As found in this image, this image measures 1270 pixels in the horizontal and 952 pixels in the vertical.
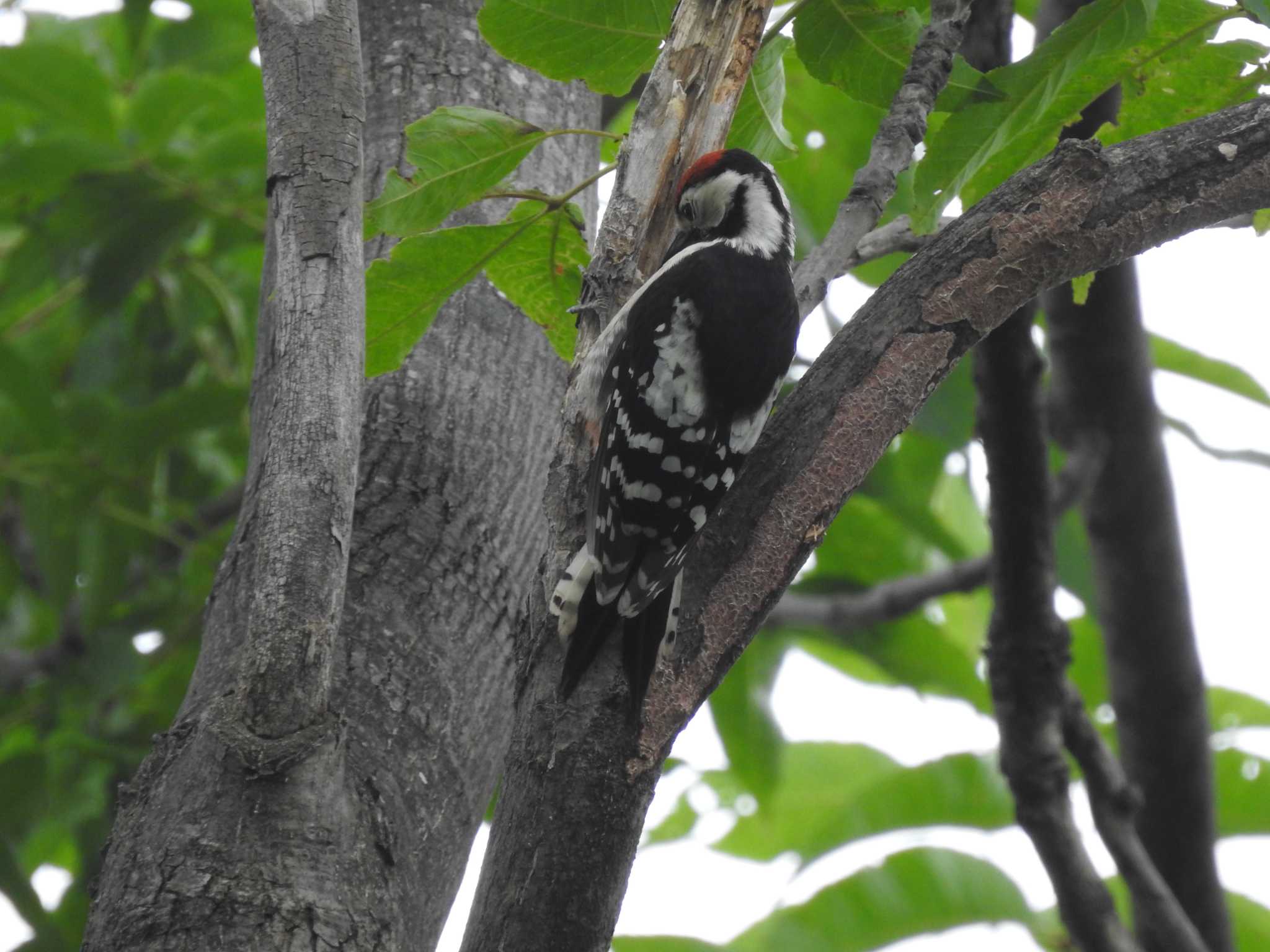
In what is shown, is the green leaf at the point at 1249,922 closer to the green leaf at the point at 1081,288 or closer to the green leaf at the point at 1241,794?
the green leaf at the point at 1241,794

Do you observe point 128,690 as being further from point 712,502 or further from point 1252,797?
point 1252,797

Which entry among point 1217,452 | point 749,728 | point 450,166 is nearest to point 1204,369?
point 1217,452

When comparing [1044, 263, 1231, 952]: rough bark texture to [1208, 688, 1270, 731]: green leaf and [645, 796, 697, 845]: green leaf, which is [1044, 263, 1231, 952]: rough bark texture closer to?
[1208, 688, 1270, 731]: green leaf

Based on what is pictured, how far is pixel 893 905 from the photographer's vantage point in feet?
10.2

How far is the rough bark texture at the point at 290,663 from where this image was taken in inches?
57.1

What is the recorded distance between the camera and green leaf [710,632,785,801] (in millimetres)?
3365

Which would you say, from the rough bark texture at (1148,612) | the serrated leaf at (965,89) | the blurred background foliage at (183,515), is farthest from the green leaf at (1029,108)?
the rough bark texture at (1148,612)

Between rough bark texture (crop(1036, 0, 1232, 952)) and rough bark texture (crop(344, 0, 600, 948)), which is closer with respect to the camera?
rough bark texture (crop(344, 0, 600, 948))

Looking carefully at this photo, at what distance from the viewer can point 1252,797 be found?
11.8 ft

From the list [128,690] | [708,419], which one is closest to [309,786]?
[708,419]

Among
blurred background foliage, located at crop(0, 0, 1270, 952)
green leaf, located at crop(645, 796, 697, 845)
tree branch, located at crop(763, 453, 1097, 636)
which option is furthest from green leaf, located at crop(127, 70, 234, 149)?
green leaf, located at crop(645, 796, 697, 845)

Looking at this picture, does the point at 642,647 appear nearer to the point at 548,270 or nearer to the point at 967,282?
the point at 967,282

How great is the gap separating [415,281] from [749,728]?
1.74 meters

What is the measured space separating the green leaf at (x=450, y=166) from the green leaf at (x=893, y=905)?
1.94 m
